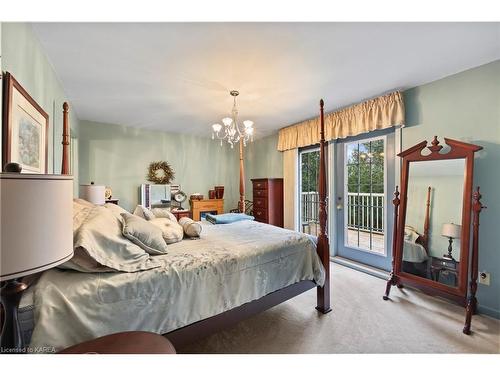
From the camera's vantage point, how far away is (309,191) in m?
4.02

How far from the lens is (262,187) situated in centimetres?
429

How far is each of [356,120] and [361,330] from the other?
2.46 meters

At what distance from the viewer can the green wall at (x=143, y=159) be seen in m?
3.79

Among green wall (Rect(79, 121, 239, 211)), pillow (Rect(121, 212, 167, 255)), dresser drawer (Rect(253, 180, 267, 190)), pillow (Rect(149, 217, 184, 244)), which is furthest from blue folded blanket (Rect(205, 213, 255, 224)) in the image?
green wall (Rect(79, 121, 239, 211))

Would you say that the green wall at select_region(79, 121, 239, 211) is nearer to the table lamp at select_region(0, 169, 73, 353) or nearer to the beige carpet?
the beige carpet

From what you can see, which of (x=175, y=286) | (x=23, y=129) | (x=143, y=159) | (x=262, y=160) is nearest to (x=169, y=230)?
(x=175, y=286)

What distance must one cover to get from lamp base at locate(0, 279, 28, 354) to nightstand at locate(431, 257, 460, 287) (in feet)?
9.92

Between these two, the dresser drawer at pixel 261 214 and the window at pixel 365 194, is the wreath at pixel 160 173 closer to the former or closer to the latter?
the dresser drawer at pixel 261 214

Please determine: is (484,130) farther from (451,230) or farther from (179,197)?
(179,197)

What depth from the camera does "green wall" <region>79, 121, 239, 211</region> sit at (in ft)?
12.4
